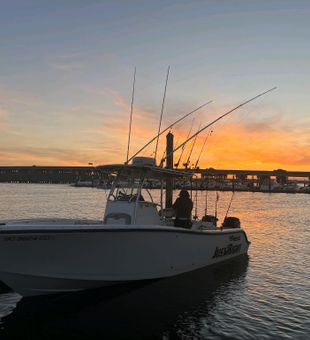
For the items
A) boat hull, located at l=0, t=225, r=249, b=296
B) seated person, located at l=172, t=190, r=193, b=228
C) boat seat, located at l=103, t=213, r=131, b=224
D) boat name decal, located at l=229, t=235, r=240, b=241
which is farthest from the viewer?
boat name decal, located at l=229, t=235, r=240, b=241

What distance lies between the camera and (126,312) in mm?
11234

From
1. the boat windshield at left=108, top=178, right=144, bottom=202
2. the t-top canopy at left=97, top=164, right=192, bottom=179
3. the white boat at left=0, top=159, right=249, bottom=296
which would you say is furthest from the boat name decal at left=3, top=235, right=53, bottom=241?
the t-top canopy at left=97, top=164, right=192, bottom=179

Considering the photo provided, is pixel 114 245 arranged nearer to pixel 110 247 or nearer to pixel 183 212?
pixel 110 247

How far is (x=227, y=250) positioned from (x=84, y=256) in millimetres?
7306

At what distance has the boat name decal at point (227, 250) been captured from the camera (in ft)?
52.5

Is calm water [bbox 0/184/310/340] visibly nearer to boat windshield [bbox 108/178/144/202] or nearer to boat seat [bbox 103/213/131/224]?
boat seat [bbox 103/213/131/224]

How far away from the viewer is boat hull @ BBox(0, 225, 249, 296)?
34.9ft

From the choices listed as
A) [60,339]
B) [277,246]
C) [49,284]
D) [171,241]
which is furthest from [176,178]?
[277,246]

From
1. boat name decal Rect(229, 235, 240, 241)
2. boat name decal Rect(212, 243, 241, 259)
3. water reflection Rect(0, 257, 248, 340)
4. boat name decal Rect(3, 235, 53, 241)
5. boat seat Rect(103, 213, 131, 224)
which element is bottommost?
water reflection Rect(0, 257, 248, 340)

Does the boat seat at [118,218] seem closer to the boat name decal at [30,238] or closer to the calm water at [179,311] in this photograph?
the calm water at [179,311]

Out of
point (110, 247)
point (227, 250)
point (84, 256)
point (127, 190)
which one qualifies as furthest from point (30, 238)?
point (227, 250)

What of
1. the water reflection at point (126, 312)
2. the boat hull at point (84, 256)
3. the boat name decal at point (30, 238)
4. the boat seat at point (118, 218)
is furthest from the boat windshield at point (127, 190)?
the boat name decal at point (30, 238)

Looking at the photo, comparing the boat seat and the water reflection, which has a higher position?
the boat seat

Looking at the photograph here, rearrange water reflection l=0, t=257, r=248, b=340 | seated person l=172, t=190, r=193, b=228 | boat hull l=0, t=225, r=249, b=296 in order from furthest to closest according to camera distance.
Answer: seated person l=172, t=190, r=193, b=228 → boat hull l=0, t=225, r=249, b=296 → water reflection l=0, t=257, r=248, b=340
